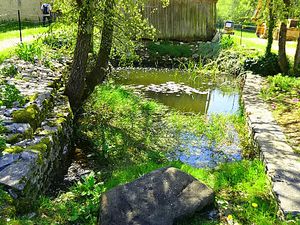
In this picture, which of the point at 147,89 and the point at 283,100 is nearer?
the point at 283,100

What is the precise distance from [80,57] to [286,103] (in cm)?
463

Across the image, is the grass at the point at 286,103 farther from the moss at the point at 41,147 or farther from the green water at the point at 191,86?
the moss at the point at 41,147

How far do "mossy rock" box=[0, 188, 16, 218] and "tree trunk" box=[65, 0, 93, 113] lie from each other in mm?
4177

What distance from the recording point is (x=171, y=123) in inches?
349

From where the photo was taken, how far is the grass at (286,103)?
263 inches

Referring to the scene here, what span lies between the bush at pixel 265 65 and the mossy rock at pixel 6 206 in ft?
33.7

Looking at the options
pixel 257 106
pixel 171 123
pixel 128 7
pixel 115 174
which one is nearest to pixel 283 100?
pixel 257 106

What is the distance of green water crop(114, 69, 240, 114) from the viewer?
1066cm

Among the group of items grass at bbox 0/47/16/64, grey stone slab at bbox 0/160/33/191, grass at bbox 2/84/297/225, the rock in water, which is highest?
grass at bbox 0/47/16/64

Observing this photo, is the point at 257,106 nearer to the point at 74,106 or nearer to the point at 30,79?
the point at 74,106

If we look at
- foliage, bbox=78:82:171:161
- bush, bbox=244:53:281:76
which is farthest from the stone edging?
bush, bbox=244:53:281:76

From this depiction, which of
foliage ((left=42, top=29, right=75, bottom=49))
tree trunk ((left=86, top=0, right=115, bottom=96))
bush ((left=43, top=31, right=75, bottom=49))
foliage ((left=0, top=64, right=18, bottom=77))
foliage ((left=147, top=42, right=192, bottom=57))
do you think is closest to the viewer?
foliage ((left=0, top=64, right=18, bottom=77))

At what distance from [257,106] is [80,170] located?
4.20m

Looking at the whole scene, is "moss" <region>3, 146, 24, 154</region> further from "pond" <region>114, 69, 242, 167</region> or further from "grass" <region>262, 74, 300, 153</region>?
"grass" <region>262, 74, 300, 153</region>
